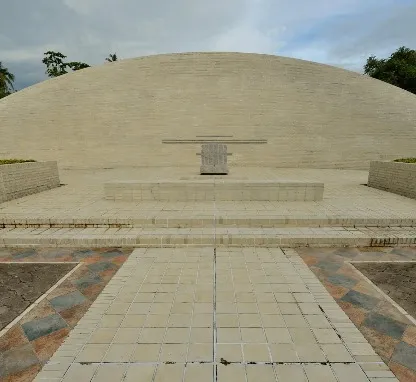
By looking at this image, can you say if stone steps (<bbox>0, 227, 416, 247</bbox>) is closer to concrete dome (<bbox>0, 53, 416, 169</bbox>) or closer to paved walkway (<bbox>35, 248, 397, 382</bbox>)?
paved walkway (<bbox>35, 248, 397, 382</bbox>)

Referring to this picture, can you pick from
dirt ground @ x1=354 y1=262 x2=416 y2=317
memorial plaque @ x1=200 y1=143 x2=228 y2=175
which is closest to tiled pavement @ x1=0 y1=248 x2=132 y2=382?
dirt ground @ x1=354 y1=262 x2=416 y2=317

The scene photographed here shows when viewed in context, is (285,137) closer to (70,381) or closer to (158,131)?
(158,131)

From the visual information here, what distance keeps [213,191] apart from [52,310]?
18.2 feet

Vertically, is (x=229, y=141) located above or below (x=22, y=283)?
above

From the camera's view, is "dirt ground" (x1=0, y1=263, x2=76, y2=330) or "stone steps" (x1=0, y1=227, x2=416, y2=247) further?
"stone steps" (x1=0, y1=227, x2=416, y2=247)

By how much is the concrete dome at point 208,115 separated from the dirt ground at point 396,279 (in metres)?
12.7

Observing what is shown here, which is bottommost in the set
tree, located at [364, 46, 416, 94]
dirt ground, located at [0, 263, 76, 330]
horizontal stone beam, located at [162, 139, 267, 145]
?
dirt ground, located at [0, 263, 76, 330]

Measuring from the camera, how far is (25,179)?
9.61 meters

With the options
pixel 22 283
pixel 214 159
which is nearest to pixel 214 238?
pixel 22 283

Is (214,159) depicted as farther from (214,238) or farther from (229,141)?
(214,238)

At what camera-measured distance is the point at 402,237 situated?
5867mm

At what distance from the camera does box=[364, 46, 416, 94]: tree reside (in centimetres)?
3159

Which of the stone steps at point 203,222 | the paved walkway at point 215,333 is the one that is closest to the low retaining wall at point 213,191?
the stone steps at point 203,222

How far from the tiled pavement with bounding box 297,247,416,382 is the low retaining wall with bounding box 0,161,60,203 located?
29.7 feet
